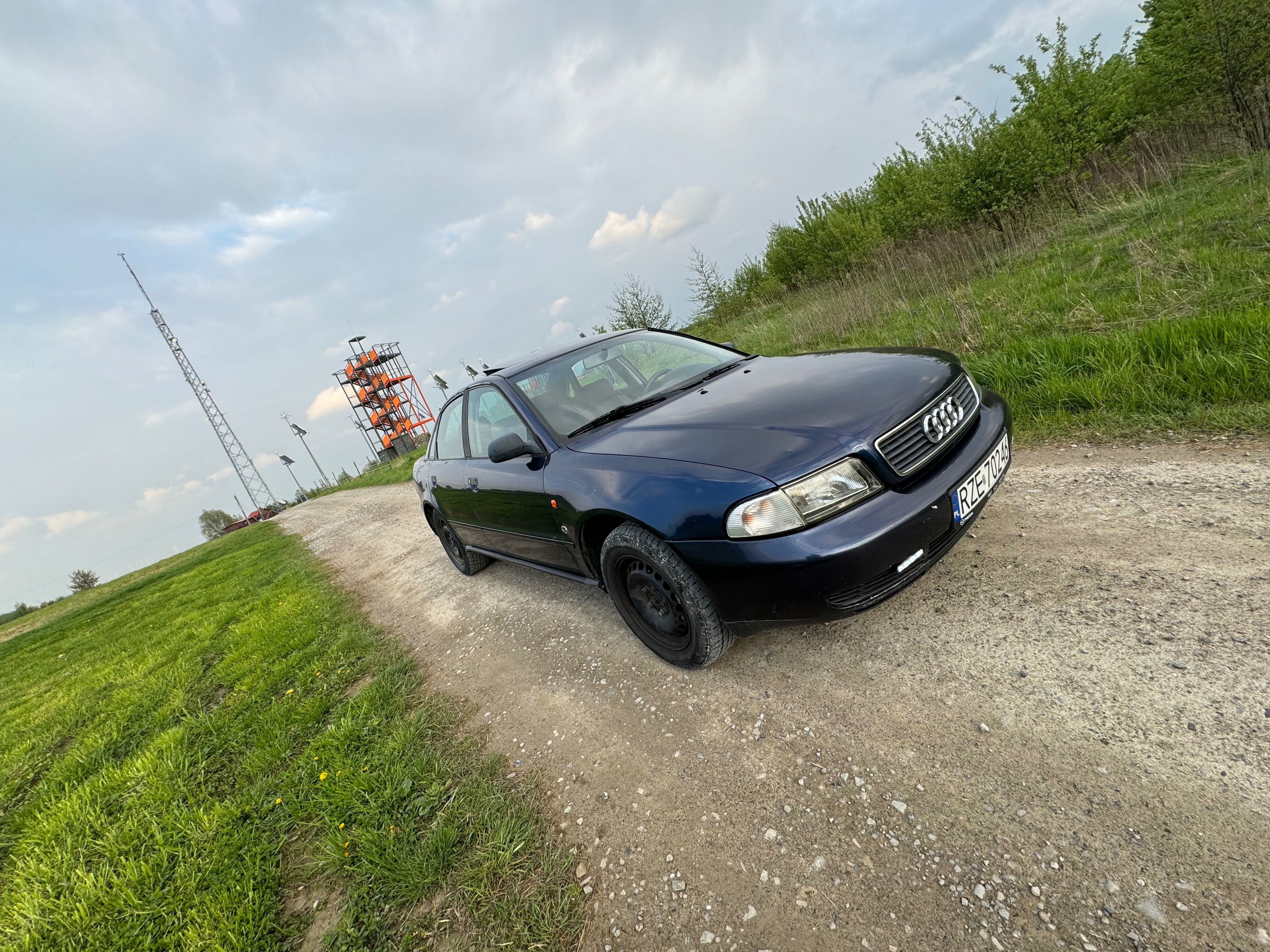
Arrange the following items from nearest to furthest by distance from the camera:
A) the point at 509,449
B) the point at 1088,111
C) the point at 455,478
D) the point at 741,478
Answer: the point at 741,478
the point at 509,449
the point at 455,478
the point at 1088,111

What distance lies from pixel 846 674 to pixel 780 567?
2.19 ft

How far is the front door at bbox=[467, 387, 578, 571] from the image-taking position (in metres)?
3.06

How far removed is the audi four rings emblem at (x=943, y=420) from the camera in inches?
85.4

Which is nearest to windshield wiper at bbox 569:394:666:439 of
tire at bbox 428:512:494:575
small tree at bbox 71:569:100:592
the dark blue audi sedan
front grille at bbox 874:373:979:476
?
the dark blue audi sedan

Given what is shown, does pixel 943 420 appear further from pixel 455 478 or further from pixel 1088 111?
pixel 1088 111

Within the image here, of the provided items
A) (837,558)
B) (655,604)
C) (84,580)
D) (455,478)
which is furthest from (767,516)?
(84,580)

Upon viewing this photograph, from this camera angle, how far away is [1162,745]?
1.52 metres

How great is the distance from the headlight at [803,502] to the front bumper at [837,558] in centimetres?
3

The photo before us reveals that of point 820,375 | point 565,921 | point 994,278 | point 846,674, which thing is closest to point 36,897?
point 565,921

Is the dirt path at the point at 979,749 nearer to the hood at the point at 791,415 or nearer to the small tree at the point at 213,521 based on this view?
the hood at the point at 791,415

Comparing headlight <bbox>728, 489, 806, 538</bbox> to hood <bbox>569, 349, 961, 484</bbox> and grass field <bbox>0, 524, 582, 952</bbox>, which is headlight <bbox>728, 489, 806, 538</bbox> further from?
grass field <bbox>0, 524, 582, 952</bbox>

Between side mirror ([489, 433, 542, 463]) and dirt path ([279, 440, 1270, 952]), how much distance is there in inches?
47.3

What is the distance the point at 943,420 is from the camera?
224 centimetres

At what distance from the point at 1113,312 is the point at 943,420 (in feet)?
12.9
